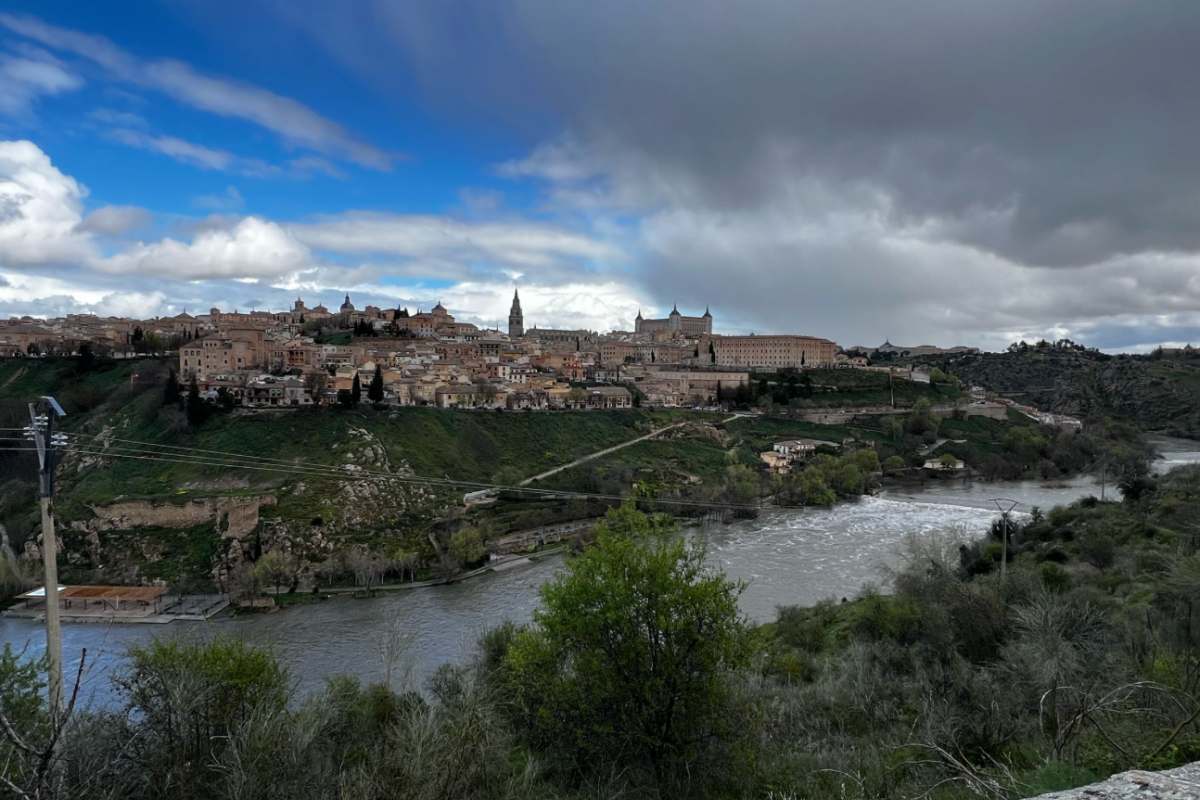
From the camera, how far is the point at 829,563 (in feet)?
80.0

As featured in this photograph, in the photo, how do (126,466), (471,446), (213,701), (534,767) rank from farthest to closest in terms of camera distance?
(471,446)
(126,466)
(213,701)
(534,767)

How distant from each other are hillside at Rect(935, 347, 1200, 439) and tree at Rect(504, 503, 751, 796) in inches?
3064

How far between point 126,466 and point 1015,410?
2875 inches

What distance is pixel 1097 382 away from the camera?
82.8 meters

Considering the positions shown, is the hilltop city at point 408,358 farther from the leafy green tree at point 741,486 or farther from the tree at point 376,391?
the leafy green tree at point 741,486

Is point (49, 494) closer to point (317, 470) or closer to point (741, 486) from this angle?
point (317, 470)

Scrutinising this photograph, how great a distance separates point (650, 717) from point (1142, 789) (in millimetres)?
4497

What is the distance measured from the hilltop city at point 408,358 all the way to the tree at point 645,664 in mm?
31337

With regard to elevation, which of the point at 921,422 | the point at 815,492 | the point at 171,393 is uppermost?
the point at 171,393

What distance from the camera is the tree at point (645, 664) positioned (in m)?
6.52

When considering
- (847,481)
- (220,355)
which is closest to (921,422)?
(847,481)

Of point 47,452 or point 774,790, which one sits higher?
point 47,452

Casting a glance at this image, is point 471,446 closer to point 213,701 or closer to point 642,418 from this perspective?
point 642,418

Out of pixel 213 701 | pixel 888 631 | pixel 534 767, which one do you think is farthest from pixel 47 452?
pixel 888 631
